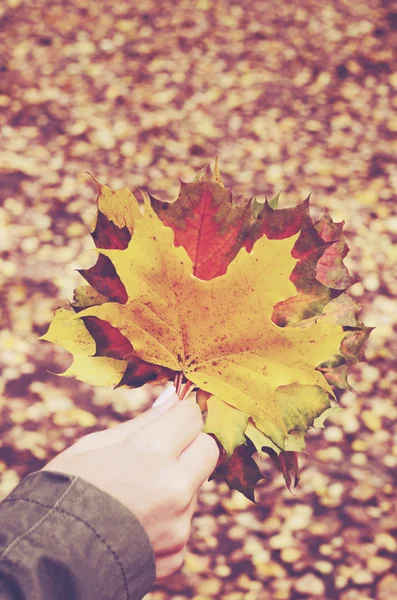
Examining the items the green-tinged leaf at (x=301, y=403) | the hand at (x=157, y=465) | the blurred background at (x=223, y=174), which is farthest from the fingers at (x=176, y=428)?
the blurred background at (x=223, y=174)

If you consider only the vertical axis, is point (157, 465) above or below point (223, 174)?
above

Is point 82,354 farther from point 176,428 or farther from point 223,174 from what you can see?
point 223,174

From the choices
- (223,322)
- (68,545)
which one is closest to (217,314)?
(223,322)

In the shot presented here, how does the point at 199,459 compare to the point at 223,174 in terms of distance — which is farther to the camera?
the point at 223,174

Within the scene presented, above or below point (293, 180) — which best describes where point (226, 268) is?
above

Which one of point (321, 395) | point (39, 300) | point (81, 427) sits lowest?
point (81, 427)

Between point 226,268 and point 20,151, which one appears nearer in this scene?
point 226,268

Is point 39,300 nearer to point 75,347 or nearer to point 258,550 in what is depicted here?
point 258,550

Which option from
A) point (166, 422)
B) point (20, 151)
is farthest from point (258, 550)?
A: point (20, 151)
